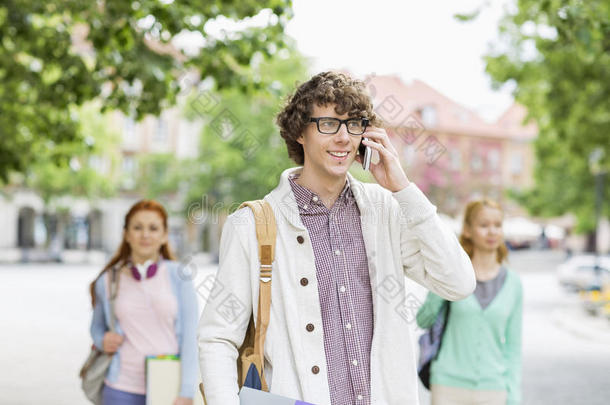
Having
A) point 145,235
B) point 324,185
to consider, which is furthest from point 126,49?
point 324,185

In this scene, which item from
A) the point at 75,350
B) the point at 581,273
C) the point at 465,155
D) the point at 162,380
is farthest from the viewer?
the point at 465,155

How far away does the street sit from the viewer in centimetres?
901

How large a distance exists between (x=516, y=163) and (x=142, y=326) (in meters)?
69.5

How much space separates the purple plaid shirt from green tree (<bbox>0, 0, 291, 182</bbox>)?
5235 millimetres

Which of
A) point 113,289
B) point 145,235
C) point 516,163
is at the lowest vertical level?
Result: point 113,289

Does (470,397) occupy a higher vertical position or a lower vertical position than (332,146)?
lower

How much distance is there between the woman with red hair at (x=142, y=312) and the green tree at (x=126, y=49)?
333cm

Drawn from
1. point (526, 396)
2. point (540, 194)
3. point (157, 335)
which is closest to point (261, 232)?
point (157, 335)

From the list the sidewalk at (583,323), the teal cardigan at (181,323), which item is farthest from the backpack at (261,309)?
the sidewalk at (583,323)

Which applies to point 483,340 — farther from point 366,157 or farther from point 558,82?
point 558,82

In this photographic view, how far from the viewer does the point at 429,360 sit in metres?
4.40

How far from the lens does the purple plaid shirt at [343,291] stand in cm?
229

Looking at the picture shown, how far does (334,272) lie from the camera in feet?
7.70

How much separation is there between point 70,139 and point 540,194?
1440 inches
